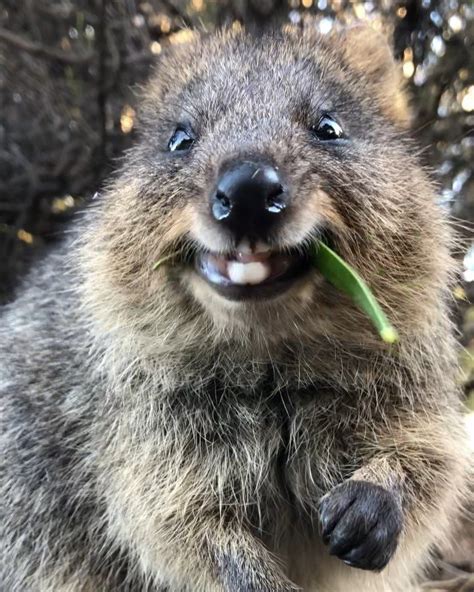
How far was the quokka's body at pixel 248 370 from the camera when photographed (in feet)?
7.07

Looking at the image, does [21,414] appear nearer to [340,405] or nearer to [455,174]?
[340,405]

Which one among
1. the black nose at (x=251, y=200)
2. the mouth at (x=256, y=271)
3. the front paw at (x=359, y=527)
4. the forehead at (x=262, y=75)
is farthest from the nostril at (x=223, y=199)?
the front paw at (x=359, y=527)

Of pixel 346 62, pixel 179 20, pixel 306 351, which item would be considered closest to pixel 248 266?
pixel 306 351

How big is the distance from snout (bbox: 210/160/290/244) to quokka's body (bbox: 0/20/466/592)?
1 cm

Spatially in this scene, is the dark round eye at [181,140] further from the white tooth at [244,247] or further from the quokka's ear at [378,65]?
the quokka's ear at [378,65]

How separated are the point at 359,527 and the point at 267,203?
3.07ft

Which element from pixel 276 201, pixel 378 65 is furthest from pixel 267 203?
pixel 378 65

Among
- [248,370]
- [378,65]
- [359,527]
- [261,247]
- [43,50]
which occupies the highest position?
[43,50]

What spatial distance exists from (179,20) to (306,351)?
2.42m

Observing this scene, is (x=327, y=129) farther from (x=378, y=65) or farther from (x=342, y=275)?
(x=378, y=65)

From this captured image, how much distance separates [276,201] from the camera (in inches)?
75.0

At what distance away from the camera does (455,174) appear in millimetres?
3869

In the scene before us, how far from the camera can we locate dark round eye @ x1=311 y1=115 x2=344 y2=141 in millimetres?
2436

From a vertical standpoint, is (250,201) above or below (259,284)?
above
